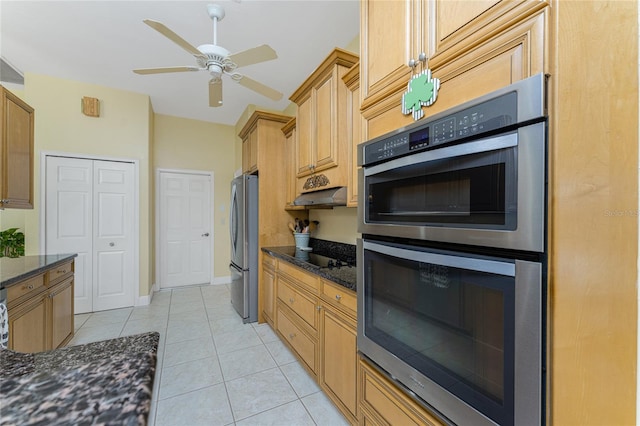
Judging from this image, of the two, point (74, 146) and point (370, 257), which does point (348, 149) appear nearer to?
point (370, 257)

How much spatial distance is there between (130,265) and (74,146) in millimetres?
1733

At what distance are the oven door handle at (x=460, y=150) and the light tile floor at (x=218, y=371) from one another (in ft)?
3.90

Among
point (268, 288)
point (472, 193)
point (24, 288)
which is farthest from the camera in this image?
point (268, 288)

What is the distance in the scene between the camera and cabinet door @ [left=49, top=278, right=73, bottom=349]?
2262mm

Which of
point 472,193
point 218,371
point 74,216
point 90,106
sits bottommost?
point 218,371

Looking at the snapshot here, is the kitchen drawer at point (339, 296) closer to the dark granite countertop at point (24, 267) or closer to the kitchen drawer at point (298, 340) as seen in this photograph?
the kitchen drawer at point (298, 340)

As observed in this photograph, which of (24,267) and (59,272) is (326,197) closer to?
(24,267)

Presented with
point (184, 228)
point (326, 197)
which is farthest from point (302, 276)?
point (184, 228)

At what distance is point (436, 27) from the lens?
0.93 metres

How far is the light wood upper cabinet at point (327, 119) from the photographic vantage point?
1979mm

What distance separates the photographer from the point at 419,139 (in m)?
0.94

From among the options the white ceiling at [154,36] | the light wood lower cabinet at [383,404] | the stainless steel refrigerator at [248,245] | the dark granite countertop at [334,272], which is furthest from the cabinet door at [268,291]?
the white ceiling at [154,36]

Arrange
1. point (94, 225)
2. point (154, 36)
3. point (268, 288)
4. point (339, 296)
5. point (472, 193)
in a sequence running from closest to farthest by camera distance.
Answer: point (472, 193)
point (339, 296)
point (154, 36)
point (268, 288)
point (94, 225)

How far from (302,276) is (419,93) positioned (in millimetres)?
1566
